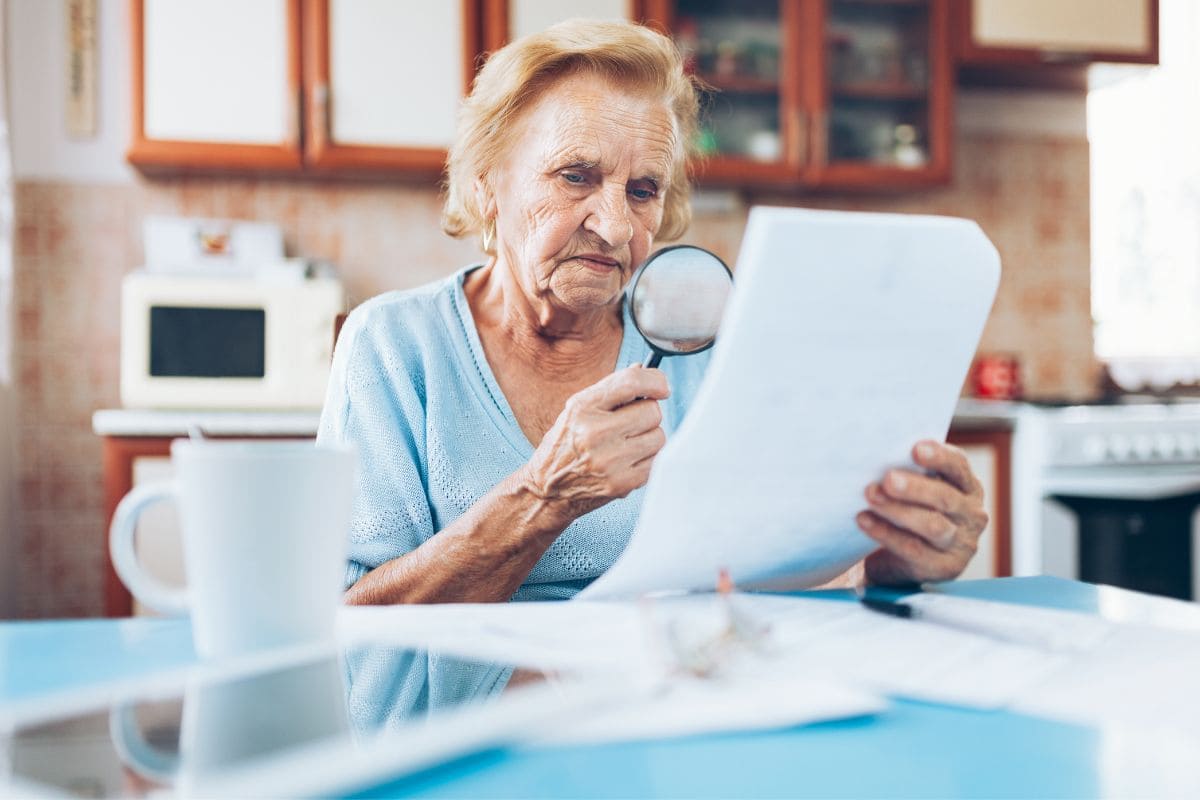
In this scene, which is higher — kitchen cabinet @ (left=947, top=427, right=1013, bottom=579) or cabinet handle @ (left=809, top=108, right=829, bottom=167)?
cabinet handle @ (left=809, top=108, right=829, bottom=167)

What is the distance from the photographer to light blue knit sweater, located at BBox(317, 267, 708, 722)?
109cm

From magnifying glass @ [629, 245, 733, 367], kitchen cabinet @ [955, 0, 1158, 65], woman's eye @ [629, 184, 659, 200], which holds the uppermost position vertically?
kitchen cabinet @ [955, 0, 1158, 65]

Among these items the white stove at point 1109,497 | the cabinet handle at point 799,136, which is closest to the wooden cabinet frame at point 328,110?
the cabinet handle at point 799,136

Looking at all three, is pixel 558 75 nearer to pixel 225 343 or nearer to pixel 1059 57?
pixel 225 343

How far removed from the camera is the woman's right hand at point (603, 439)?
89 cm

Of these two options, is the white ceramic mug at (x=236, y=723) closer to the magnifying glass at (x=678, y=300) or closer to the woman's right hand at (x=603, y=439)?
the woman's right hand at (x=603, y=439)

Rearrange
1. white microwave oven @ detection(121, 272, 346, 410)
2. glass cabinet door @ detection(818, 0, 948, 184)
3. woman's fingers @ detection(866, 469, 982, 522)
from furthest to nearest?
glass cabinet door @ detection(818, 0, 948, 184), white microwave oven @ detection(121, 272, 346, 410), woman's fingers @ detection(866, 469, 982, 522)

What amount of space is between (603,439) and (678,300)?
199 mm

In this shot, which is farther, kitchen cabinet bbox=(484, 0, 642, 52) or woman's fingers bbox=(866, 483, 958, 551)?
kitchen cabinet bbox=(484, 0, 642, 52)

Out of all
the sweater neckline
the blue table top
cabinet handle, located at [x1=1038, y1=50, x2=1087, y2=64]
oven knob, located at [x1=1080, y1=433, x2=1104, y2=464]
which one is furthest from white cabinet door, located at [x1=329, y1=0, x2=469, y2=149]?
the blue table top

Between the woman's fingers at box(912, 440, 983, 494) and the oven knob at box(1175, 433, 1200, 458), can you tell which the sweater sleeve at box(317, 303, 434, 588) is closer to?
the woman's fingers at box(912, 440, 983, 494)

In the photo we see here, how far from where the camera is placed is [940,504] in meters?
0.82

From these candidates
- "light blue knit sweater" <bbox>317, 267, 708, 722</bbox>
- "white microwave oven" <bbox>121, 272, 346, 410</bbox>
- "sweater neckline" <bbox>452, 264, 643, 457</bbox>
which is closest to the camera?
"light blue knit sweater" <bbox>317, 267, 708, 722</bbox>

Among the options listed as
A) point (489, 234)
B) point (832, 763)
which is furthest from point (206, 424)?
point (832, 763)
